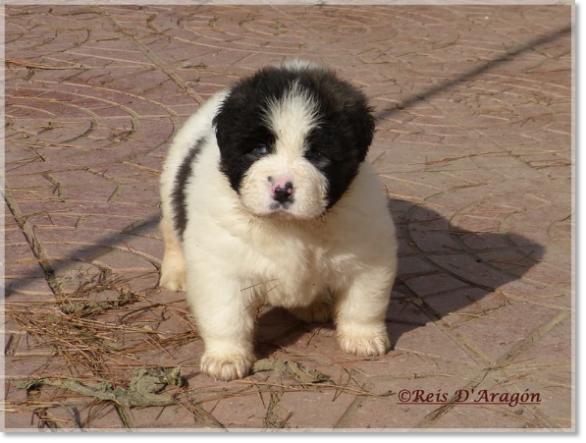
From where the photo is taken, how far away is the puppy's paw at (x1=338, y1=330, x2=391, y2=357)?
437 centimetres

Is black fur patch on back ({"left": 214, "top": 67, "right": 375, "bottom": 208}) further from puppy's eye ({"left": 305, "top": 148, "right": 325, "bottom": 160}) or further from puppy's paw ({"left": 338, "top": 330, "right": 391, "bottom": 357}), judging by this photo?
puppy's paw ({"left": 338, "top": 330, "right": 391, "bottom": 357})

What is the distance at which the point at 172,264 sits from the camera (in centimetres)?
493

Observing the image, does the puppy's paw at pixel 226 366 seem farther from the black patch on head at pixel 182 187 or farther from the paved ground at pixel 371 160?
the black patch on head at pixel 182 187

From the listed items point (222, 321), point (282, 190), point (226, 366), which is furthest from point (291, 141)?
point (226, 366)

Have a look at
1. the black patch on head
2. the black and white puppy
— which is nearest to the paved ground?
the black and white puppy

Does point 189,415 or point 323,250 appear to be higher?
point 323,250

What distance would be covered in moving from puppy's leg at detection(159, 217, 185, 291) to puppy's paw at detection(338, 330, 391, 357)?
3.28ft

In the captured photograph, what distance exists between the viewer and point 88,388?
3.97 meters

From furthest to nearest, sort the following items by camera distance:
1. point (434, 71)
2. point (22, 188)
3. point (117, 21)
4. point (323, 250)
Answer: point (117, 21), point (434, 71), point (22, 188), point (323, 250)

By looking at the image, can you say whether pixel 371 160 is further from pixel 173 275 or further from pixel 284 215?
pixel 284 215

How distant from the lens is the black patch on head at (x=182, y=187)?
4473 mm

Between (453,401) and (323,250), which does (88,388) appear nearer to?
(323,250)

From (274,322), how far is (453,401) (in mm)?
1112

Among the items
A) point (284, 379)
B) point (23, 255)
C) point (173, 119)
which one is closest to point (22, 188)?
point (23, 255)
